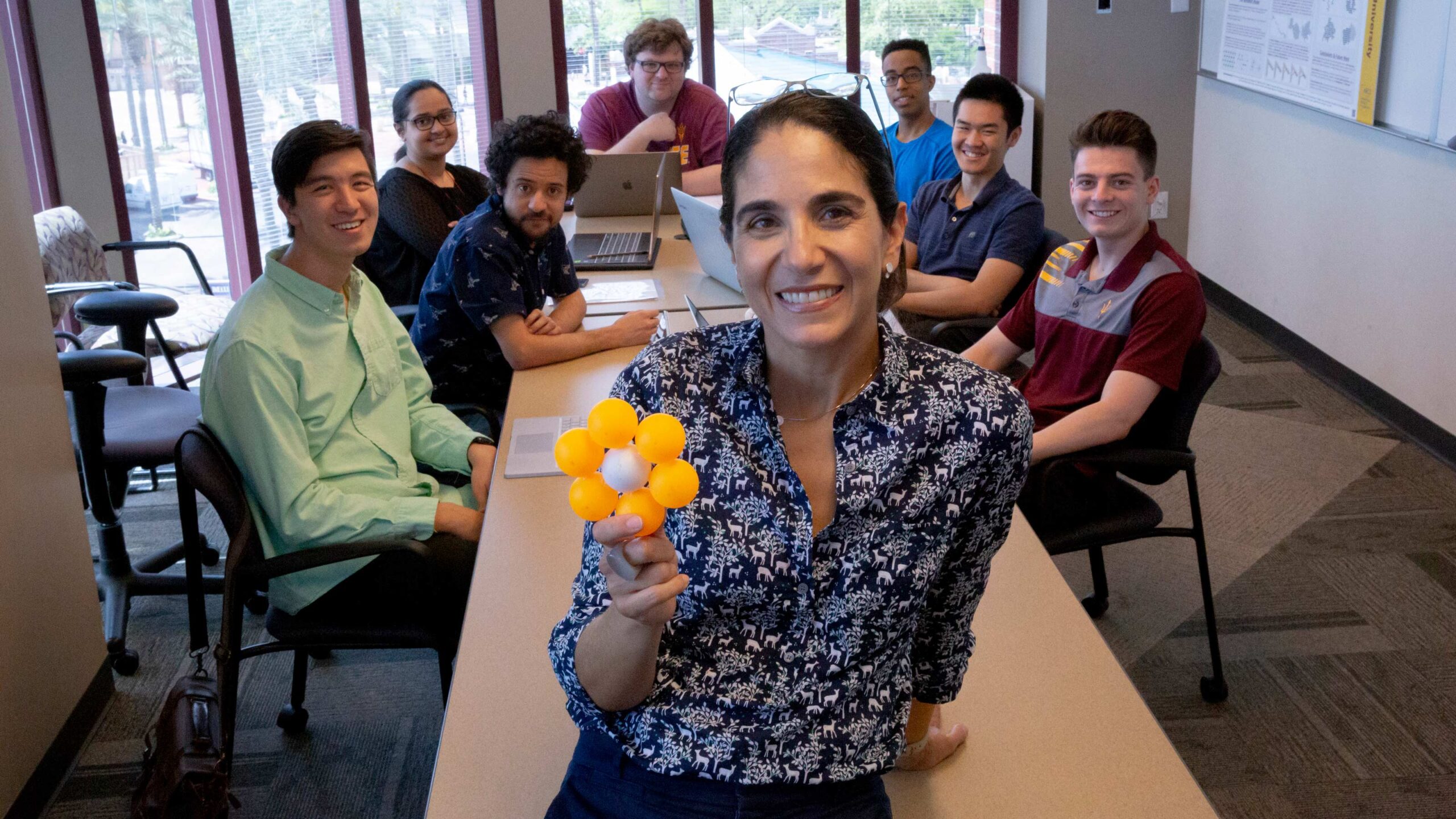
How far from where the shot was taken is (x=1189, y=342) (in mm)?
2303

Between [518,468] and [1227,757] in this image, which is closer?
[518,468]

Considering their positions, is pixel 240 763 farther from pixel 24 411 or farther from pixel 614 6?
pixel 614 6

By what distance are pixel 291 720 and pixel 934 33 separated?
A: 471 centimetres

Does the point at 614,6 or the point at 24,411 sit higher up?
the point at 614,6

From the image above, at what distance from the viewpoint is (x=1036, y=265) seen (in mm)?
3164

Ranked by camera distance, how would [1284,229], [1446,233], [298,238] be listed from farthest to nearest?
[1284,229] → [1446,233] → [298,238]

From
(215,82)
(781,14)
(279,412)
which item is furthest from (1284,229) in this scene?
→ (215,82)

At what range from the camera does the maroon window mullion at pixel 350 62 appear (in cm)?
564

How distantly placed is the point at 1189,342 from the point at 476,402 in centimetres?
166

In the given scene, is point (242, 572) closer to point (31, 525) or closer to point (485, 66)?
point (31, 525)

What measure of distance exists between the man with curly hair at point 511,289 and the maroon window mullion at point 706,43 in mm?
3090

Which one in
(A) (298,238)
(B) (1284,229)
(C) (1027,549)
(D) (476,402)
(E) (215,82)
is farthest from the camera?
(E) (215,82)

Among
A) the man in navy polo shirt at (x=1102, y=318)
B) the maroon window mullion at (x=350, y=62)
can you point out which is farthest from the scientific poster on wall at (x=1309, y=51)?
the maroon window mullion at (x=350, y=62)

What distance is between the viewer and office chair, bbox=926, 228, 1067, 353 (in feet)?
9.96
